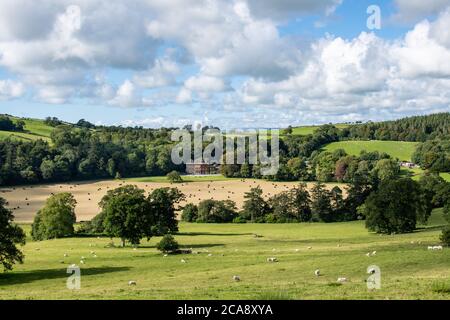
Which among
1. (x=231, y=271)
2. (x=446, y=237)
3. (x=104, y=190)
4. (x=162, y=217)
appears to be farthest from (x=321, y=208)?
(x=104, y=190)

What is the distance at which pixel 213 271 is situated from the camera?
44969mm

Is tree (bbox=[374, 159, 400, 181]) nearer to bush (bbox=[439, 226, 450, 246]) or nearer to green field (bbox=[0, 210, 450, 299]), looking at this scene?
green field (bbox=[0, 210, 450, 299])

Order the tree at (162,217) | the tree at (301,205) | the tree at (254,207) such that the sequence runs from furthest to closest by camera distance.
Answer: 1. the tree at (254,207)
2. the tree at (301,205)
3. the tree at (162,217)

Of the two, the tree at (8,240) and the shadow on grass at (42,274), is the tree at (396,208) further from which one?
the tree at (8,240)


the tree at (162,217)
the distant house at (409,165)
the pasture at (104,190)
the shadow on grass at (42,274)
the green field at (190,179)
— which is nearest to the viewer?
the shadow on grass at (42,274)

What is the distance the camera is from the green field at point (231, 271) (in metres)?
23.6

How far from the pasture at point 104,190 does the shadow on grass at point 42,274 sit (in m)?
70.2

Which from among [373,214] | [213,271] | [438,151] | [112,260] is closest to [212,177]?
[438,151]

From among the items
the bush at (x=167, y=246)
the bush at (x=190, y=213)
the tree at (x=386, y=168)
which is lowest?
the bush at (x=190, y=213)

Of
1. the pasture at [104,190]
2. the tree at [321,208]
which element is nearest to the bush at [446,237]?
the tree at [321,208]

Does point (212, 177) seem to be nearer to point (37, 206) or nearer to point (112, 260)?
point (37, 206)

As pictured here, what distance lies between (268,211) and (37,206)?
6437 centimetres

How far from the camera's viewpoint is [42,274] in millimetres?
49625
